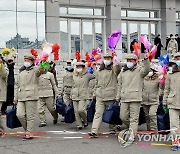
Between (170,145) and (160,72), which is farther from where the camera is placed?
(160,72)

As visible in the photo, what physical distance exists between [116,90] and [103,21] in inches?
701

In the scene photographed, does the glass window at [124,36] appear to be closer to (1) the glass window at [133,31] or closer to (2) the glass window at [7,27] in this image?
(1) the glass window at [133,31]

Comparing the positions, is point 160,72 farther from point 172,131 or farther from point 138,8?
point 138,8

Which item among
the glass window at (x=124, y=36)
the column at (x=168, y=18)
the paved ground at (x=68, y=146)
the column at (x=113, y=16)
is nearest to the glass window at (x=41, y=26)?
the column at (x=113, y=16)

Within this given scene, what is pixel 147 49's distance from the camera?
9008 millimetres

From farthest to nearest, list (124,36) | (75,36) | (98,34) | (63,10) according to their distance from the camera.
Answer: (124,36)
(98,34)
(75,36)
(63,10)

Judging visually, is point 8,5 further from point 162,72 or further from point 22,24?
point 162,72

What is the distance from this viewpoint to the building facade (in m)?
25.4

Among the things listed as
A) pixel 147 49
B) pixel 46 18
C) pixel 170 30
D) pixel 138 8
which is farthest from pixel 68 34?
pixel 147 49

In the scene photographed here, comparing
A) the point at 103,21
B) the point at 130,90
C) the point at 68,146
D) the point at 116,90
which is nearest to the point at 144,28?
the point at 103,21

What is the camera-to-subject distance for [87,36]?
2747cm

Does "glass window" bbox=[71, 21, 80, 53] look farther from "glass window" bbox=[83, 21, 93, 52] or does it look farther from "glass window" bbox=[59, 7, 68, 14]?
"glass window" bbox=[59, 7, 68, 14]

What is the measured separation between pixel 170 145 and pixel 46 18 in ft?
55.8

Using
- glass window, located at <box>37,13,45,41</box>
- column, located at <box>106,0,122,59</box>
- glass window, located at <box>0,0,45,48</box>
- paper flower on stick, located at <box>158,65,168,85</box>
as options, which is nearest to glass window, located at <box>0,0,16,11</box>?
glass window, located at <box>0,0,45,48</box>
